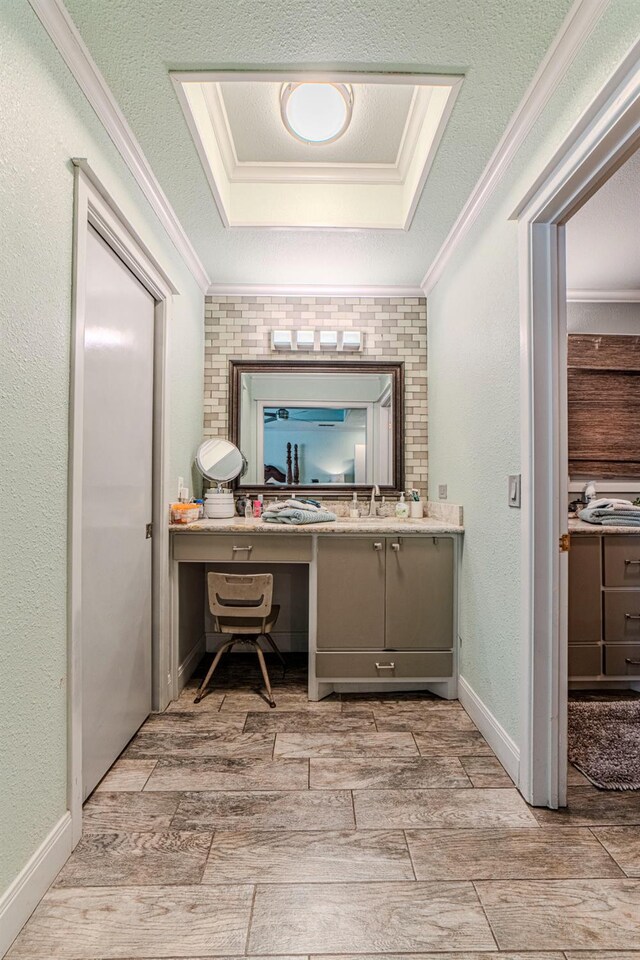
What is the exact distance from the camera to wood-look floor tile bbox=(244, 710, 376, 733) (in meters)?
2.27

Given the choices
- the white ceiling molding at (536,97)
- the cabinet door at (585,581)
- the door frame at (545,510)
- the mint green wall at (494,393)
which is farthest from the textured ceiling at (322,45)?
the cabinet door at (585,581)

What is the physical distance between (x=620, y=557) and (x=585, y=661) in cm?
62

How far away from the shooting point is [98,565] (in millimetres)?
1797

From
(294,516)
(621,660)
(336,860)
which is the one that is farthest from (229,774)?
(621,660)

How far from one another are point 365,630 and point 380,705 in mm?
381

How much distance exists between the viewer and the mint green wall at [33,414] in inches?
47.5

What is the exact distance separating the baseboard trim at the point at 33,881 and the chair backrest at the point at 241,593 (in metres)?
1.13

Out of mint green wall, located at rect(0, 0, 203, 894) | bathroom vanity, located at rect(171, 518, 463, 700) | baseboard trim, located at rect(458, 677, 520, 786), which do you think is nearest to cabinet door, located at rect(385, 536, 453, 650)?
bathroom vanity, located at rect(171, 518, 463, 700)

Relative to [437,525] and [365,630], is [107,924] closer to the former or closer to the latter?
[365,630]

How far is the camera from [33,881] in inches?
50.8

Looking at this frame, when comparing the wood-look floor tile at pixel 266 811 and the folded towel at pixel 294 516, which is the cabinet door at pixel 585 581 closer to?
the folded towel at pixel 294 516

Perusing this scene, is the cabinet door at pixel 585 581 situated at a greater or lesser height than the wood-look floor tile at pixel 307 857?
greater

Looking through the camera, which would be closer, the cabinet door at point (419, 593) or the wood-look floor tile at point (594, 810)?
the wood-look floor tile at point (594, 810)

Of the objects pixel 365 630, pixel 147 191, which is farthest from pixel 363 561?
pixel 147 191
